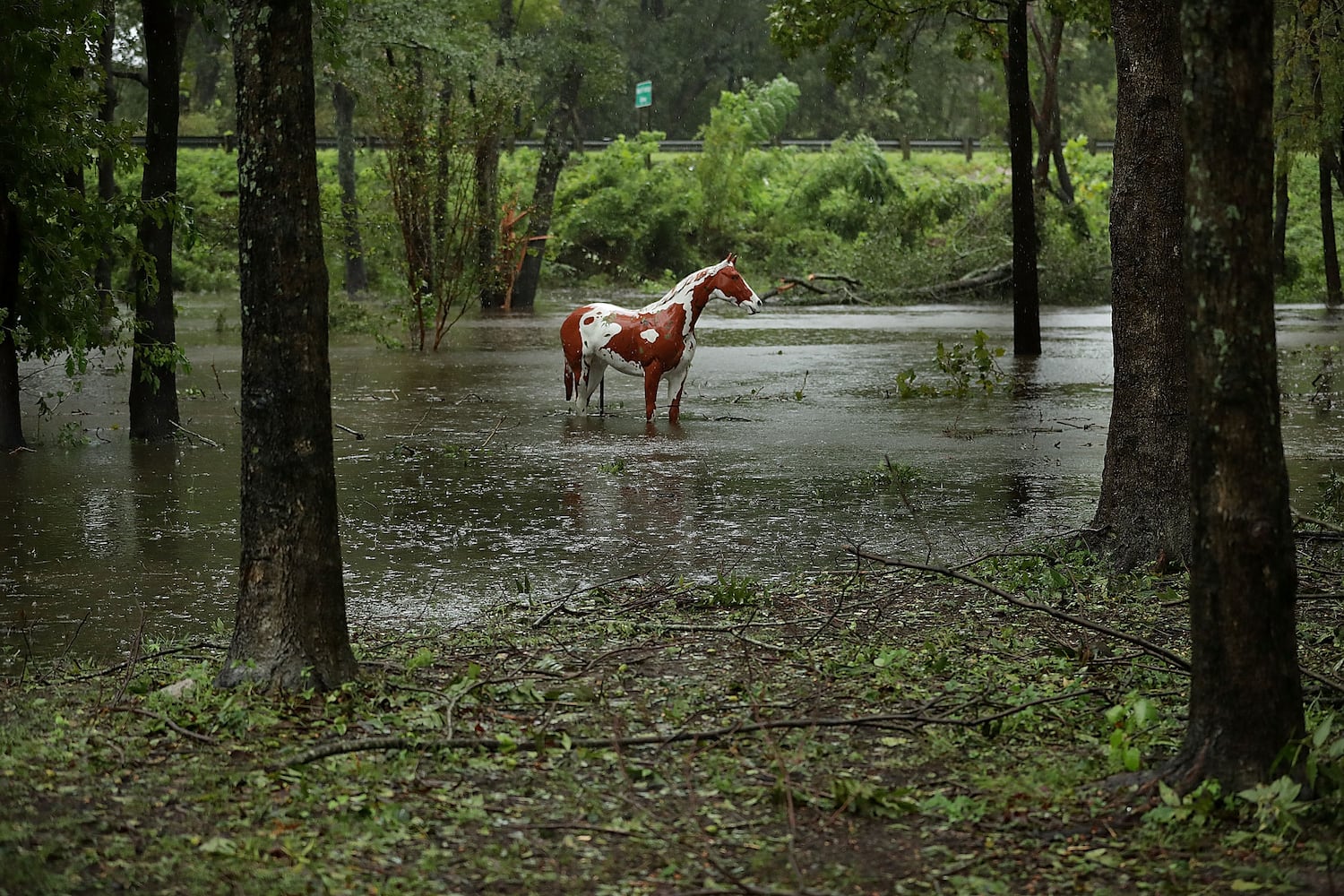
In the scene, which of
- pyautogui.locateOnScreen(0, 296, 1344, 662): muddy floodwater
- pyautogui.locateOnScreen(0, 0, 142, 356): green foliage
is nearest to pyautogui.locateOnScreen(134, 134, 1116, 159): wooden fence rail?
pyautogui.locateOnScreen(0, 296, 1344, 662): muddy floodwater

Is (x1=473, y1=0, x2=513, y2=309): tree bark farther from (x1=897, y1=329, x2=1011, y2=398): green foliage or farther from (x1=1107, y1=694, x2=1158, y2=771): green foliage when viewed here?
(x1=1107, y1=694, x2=1158, y2=771): green foliage

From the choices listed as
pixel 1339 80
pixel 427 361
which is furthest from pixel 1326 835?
pixel 1339 80

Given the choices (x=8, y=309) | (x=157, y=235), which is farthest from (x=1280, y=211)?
(x=8, y=309)

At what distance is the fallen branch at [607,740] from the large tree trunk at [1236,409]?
89 cm

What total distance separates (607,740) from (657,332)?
31.3 feet

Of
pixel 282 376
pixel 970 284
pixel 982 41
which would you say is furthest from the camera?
pixel 970 284

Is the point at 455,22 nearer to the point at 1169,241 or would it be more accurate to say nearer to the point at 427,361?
the point at 427,361

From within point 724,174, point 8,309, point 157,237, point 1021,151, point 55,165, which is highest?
point 724,174

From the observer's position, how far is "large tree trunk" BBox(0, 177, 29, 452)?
1262cm

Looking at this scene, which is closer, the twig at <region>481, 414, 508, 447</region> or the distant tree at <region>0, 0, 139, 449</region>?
the distant tree at <region>0, 0, 139, 449</region>

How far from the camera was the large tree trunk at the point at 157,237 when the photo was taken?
13180 millimetres

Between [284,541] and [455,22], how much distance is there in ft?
92.6

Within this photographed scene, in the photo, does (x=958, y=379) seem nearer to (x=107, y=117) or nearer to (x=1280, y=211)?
(x=107, y=117)

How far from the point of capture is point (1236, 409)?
4.81m
